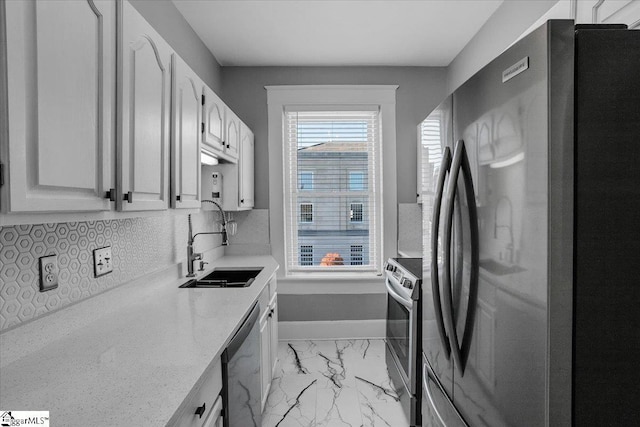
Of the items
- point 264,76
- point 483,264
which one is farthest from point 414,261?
point 264,76

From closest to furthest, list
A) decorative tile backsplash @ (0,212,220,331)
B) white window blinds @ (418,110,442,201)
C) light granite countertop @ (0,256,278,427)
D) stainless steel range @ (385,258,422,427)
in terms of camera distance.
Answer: light granite countertop @ (0,256,278,427)
decorative tile backsplash @ (0,212,220,331)
white window blinds @ (418,110,442,201)
stainless steel range @ (385,258,422,427)

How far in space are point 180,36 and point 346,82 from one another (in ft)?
5.16

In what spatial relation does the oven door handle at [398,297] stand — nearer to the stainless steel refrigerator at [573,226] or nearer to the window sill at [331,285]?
the window sill at [331,285]

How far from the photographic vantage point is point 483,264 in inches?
42.0

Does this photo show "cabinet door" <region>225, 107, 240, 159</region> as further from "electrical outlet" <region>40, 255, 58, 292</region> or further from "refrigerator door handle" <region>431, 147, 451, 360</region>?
"refrigerator door handle" <region>431, 147, 451, 360</region>

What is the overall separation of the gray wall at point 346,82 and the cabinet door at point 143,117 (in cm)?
191

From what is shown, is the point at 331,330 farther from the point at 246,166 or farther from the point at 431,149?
the point at 431,149

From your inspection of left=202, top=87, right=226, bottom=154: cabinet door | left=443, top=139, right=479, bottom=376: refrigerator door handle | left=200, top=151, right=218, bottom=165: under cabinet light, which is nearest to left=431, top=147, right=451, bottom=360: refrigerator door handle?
left=443, top=139, right=479, bottom=376: refrigerator door handle

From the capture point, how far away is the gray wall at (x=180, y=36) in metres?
2.03

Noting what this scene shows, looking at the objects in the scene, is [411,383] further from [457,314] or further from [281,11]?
A: [281,11]

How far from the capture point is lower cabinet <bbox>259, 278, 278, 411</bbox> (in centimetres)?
208

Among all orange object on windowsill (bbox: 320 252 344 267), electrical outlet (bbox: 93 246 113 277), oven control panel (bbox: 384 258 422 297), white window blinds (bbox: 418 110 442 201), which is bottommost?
orange object on windowsill (bbox: 320 252 344 267)

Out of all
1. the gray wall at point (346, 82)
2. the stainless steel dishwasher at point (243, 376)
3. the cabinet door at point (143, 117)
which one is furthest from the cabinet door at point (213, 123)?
the gray wall at point (346, 82)

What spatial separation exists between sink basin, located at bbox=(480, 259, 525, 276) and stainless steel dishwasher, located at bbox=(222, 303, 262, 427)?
0.94 meters
